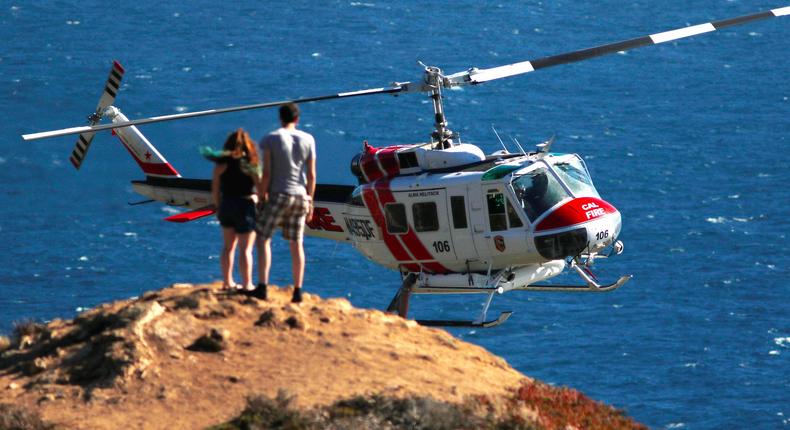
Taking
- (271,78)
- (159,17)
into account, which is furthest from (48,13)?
(271,78)

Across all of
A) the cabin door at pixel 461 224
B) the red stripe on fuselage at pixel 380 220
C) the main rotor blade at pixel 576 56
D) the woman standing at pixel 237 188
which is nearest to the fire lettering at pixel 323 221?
the red stripe on fuselage at pixel 380 220

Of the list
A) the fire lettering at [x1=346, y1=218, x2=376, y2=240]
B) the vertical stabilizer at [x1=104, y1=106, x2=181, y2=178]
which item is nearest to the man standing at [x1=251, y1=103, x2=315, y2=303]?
the fire lettering at [x1=346, y1=218, x2=376, y2=240]

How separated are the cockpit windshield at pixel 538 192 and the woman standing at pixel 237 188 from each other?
10855 millimetres

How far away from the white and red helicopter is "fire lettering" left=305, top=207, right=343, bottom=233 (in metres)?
0.59

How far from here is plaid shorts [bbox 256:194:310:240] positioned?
20609 mm

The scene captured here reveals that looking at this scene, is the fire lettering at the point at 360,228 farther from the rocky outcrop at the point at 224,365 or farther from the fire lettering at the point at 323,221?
the rocky outcrop at the point at 224,365

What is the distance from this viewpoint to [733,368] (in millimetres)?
87750

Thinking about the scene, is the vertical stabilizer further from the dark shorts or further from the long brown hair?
the long brown hair

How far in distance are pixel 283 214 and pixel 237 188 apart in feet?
2.54

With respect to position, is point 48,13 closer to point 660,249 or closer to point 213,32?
point 213,32

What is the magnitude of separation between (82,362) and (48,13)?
132 meters

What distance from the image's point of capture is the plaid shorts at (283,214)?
20.6 metres

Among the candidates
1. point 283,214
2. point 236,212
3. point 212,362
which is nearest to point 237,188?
point 236,212

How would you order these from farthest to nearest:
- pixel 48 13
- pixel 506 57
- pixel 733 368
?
pixel 48 13 < pixel 506 57 < pixel 733 368
